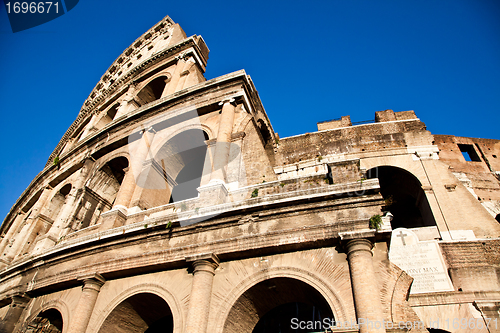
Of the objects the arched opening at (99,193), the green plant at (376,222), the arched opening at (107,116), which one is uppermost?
the arched opening at (107,116)

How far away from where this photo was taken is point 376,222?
6.34 m

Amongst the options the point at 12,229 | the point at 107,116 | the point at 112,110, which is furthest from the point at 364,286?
the point at 12,229

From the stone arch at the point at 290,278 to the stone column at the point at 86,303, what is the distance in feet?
12.5

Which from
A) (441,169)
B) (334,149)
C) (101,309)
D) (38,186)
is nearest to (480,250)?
(441,169)

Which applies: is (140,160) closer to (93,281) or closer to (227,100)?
(227,100)

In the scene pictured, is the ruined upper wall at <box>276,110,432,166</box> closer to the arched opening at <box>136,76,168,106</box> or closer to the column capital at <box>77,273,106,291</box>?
the arched opening at <box>136,76,168,106</box>

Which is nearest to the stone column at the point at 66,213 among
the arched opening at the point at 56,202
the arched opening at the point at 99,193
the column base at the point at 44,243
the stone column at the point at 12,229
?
the column base at the point at 44,243

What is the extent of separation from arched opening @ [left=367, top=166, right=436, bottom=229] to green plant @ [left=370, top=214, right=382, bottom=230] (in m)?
7.09

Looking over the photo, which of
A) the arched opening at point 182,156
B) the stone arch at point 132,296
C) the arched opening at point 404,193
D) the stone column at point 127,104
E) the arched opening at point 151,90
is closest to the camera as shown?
the stone arch at point 132,296

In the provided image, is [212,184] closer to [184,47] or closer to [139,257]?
[139,257]

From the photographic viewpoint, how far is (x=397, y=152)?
1388 cm

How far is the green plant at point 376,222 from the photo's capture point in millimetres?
6312

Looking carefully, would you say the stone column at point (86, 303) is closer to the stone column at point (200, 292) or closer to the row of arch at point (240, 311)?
the row of arch at point (240, 311)

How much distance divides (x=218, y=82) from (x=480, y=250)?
412 inches
